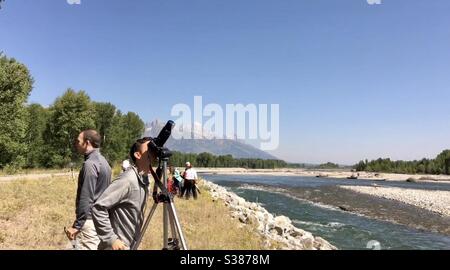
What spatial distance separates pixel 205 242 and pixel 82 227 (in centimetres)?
699

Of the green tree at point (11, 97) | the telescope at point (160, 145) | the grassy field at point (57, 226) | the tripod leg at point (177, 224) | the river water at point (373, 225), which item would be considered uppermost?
the green tree at point (11, 97)

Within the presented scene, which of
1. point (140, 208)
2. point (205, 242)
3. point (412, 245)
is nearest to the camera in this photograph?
point (140, 208)

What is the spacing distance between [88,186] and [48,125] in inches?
2390

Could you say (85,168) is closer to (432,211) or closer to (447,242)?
(447,242)

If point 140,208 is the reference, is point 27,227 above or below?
below

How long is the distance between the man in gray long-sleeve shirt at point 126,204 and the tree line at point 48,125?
74.5 feet

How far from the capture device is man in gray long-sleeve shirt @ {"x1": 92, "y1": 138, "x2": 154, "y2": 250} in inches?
155

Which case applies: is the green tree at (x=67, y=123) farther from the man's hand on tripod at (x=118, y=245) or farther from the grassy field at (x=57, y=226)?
the man's hand on tripod at (x=118, y=245)

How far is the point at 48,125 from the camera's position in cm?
6025

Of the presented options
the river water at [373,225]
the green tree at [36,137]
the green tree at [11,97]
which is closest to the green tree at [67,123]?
the green tree at [36,137]

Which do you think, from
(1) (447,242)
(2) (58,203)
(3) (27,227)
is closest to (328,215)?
(1) (447,242)

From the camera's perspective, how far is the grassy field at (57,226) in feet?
34.6

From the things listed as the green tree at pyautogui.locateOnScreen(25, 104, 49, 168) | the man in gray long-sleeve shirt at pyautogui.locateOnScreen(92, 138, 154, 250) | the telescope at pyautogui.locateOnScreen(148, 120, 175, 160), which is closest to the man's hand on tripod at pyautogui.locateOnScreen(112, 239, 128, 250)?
the man in gray long-sleeve shirt at pyautogui.locateOnScreen(92, 138, 154, 250)
